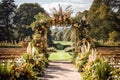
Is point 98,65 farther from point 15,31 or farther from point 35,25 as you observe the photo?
point 15,31

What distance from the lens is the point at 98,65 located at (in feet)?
45.7

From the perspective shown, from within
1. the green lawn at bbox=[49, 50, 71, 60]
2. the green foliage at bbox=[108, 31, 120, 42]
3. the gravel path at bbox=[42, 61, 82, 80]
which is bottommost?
the green lawn at bbox=[49, 50, 71, 60]

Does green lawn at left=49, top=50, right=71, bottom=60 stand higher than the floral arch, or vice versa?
the floral arch

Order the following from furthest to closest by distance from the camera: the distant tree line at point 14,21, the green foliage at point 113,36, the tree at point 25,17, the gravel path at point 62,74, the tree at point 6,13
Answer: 1. the tree at point 25,17
2. the tree at point 6,13
3. the distant tree line at point 14,21
4. the green foliage at point 113,36
5. the gravel path at point 62,74

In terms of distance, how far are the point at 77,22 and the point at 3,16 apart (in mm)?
43280

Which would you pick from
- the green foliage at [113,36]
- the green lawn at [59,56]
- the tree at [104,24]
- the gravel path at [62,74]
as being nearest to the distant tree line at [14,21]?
the tree at [104,24]

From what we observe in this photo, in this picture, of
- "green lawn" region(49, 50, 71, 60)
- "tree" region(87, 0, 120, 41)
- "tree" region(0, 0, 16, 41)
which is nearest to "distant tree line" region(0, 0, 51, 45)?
"tree" region(0, 0, 16, 41)

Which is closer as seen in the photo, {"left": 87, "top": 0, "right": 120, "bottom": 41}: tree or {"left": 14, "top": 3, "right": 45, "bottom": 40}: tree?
{"left": 87, "top": 0, "right": 120, "bottom": 41}: tree

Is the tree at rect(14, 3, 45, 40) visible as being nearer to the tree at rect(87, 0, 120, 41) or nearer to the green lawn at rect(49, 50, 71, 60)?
the tree at rect(87, 0, 120, 41)

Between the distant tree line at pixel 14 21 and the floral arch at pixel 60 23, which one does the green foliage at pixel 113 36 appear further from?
the floral arch at pixel 60 23

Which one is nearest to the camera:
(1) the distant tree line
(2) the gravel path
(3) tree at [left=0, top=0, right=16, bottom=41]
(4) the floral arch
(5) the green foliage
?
(2) the gravel path

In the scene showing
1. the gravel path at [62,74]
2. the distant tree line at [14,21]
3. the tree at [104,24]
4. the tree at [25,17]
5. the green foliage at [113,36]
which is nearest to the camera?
the gravel path at [62,74]

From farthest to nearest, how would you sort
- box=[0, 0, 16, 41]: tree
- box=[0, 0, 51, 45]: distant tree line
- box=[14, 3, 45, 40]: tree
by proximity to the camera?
box=[14, 3, 45, 40]: tree → box=[0, 0, 16, 41]: tree → box=[0, 0, 51, 45]: distant tree line

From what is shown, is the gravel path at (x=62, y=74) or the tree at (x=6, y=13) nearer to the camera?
the gravel path at (x=62, y=74)
